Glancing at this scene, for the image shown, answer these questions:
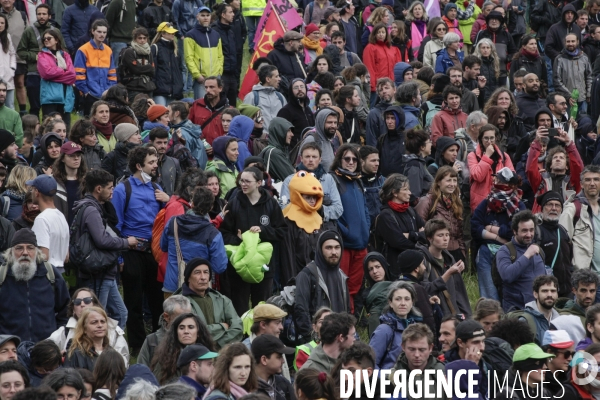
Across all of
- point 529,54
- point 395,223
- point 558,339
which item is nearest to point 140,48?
point 395,223

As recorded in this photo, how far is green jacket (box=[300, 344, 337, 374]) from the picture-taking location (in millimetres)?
10711

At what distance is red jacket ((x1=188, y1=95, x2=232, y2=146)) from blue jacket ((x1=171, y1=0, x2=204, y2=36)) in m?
5.66

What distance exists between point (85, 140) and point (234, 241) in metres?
2.20

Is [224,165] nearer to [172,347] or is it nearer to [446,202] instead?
[446,202]

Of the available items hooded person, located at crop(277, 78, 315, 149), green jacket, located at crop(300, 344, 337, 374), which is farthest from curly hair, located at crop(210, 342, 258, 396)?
hooded person, located at crop(277, 78, 315, 149)

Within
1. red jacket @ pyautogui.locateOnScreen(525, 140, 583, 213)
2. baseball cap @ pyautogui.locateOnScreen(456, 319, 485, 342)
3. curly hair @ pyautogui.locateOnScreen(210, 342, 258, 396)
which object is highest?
curly hair @ pyautogui.locateOnScreen(210, 342, 258, 396)

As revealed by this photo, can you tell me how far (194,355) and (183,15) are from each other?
13.3 metres

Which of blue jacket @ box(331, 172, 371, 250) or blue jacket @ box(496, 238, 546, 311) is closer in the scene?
blue jacket @ box(496, 238, 546, 311)

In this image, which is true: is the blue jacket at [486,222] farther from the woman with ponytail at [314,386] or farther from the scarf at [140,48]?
the scarf at [140,48]

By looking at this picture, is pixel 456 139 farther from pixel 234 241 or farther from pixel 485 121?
pixel 234 241

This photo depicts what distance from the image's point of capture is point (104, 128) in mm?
15281

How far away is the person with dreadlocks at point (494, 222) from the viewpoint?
14484 mm

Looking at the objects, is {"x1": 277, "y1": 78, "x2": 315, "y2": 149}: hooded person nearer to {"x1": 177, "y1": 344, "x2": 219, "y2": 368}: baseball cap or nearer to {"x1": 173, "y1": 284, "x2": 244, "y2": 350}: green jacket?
{"x1": 173, "y1": 284, "x2": 244, "y2": 350}: green jacket

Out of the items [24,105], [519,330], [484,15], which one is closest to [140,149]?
[519,330]
